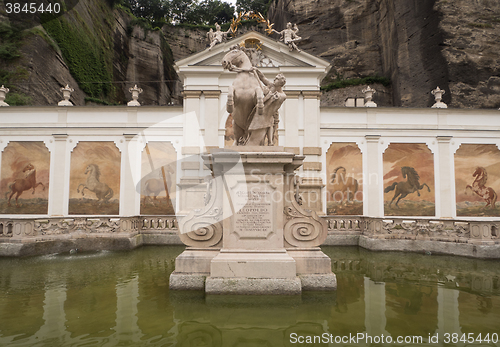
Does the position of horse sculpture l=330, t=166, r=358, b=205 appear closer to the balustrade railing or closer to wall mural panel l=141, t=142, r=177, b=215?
the balustrade railing

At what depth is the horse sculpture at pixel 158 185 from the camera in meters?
14.9

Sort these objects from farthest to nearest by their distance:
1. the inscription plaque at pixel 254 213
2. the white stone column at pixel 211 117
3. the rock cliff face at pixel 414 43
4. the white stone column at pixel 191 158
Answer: the rock cliff face at pixel 414 43 < the white stone column at pixel 211 117 < the white stone column at pixel 191 158 < the inscription plaque at pixel 254 213

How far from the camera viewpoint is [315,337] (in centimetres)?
375

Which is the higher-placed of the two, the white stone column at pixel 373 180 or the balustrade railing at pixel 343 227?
the white stone column at pixel 373 180

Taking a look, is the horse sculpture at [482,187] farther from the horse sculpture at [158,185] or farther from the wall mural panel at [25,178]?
the wall mural panel at [25,178]

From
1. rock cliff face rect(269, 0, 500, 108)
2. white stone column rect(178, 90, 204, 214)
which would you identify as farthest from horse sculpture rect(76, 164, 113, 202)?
rock cliff face rect(269, 0, 500, 108)

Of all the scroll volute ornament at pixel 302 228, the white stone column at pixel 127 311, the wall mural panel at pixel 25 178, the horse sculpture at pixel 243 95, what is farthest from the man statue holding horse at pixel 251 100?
the wall mural panel at pixel 25 178

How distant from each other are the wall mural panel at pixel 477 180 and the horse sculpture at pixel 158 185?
15079 millimetres

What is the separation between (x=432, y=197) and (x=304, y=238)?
1248cm

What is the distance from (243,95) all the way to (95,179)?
12228mm

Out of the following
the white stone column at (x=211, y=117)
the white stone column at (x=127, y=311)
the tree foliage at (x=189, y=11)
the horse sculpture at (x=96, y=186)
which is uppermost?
the tree foliage at (x=189, y=11)

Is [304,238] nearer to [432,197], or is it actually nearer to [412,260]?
[412,260]

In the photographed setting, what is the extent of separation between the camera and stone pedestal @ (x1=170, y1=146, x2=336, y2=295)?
511 cm

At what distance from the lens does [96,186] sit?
14.7 meters
